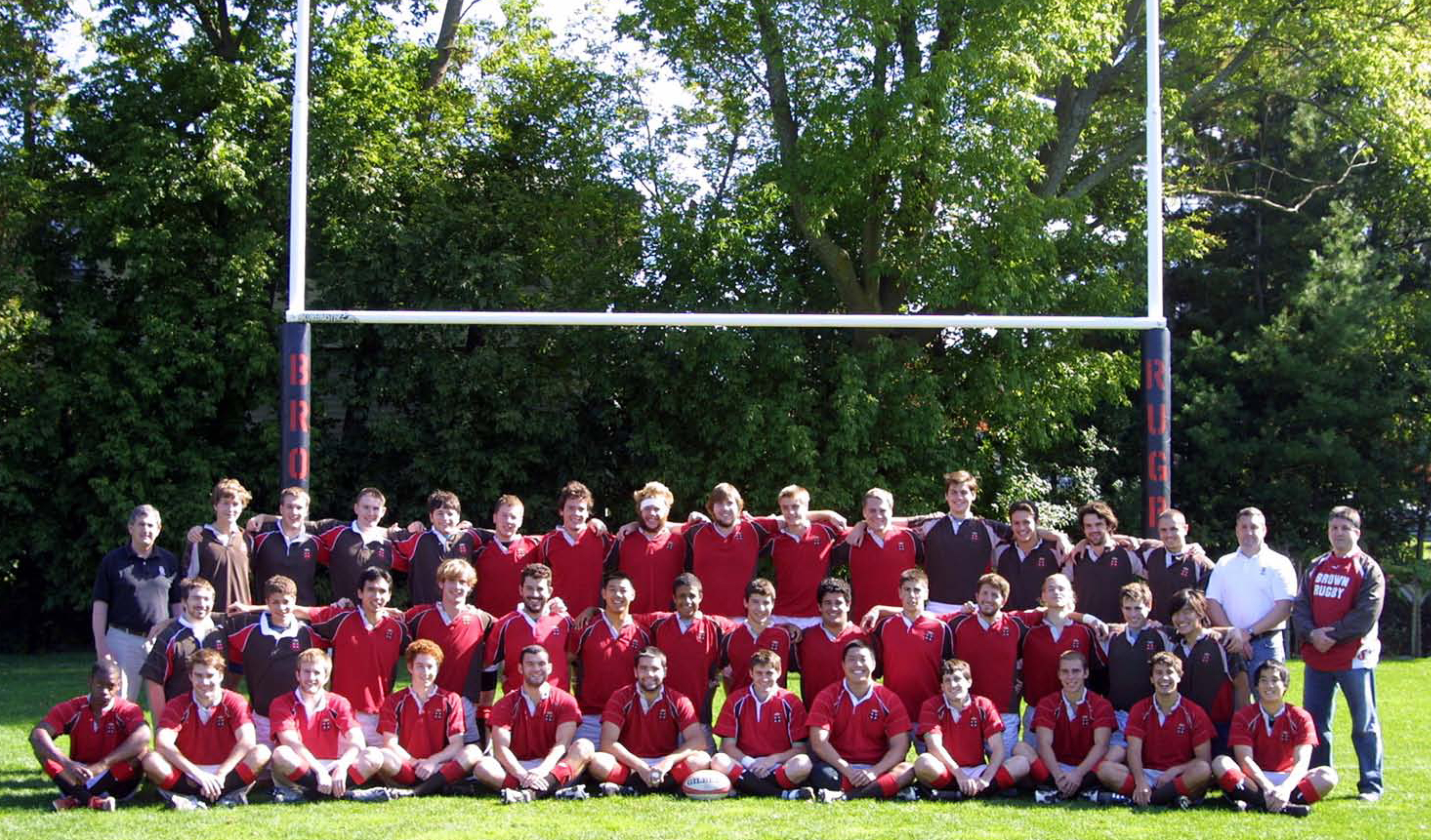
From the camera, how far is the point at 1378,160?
16.8 metres

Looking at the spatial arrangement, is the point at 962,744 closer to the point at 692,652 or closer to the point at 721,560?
the point at 692,652

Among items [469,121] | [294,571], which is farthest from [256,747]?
[469,121]

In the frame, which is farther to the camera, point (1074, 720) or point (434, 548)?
point (434, 548)

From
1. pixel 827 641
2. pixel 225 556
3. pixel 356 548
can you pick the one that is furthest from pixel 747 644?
pixel 225 556

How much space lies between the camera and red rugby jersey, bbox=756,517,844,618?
276 inches

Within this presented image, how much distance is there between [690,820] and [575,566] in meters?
1.77

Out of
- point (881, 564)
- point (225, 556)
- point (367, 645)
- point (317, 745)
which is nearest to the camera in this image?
point (317, 745)

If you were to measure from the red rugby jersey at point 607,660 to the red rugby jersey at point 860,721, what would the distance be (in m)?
0.86

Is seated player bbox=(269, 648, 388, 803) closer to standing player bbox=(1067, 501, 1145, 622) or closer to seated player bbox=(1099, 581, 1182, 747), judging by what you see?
seated player bbox=(1099, 581, 1182, 747)

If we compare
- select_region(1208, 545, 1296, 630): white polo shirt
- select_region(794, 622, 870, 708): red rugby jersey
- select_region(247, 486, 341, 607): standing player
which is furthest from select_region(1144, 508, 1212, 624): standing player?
select_region(247, 486, 341, 607): standing player

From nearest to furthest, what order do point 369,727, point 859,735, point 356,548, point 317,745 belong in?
point 317,745 → point 859,735 → point 369,727 → point 356,548

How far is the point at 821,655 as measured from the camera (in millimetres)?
6520

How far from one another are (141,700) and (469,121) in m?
6.96

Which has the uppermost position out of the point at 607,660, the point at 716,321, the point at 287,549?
the point at 716,321
